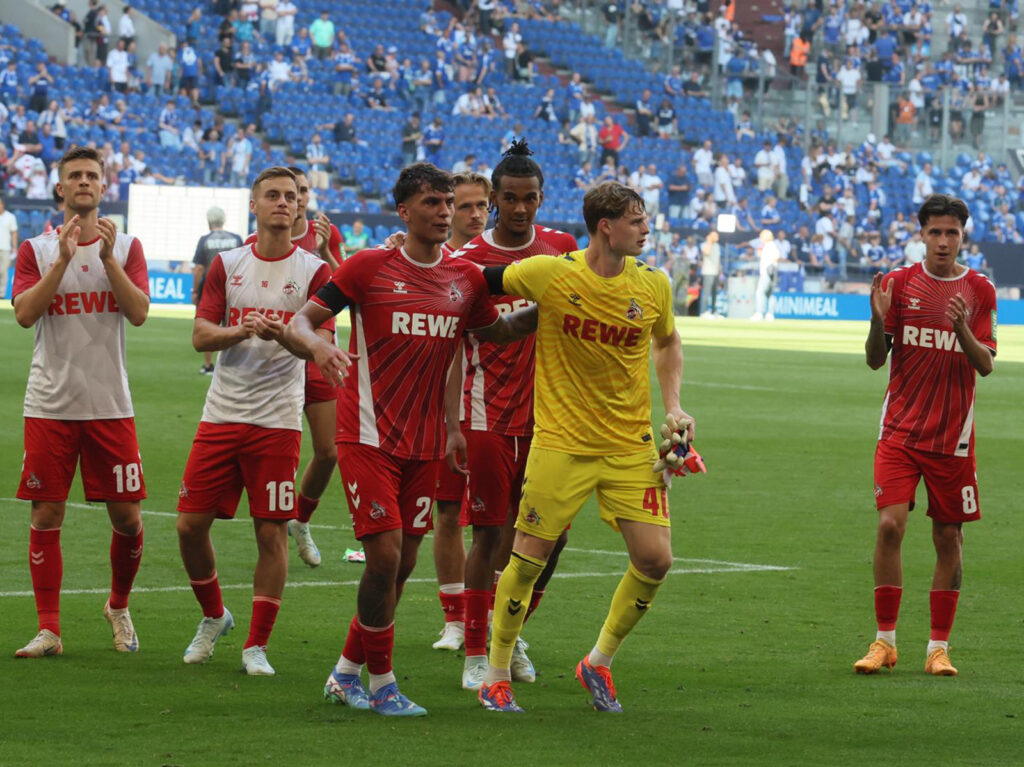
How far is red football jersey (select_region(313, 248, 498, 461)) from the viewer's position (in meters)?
6.84

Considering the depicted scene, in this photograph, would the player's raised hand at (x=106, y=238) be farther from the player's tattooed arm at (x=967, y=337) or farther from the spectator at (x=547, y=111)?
the spectator at (x=547, y=111)

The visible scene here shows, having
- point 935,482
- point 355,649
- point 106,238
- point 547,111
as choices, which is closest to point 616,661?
point 355,649

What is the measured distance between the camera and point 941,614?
7.95 meters

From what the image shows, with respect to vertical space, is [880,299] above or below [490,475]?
above

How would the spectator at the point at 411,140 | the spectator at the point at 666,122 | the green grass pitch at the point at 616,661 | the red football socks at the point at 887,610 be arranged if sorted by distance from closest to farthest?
the green grass pitch at the point at 616,661
the red football socks at the point at 887,610
the spectator at the point at 411,140
the spectator at the point at 666,122

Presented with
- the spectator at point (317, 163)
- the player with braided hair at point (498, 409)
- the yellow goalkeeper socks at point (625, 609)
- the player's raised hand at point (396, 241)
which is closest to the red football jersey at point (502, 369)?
the player with braided hair at point (498, 409)

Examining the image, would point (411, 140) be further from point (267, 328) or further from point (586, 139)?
point (267, 328)

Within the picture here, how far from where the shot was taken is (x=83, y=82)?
3872 centimetres

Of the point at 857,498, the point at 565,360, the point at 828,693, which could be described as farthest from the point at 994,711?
the point at 857,498

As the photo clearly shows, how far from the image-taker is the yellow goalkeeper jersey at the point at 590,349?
6898mm

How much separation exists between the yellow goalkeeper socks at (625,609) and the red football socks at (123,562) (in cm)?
226

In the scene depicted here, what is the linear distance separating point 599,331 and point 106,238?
2.23 meters

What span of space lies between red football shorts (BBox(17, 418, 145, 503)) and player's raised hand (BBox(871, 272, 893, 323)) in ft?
11.0

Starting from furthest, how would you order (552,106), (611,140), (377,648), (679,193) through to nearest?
(552,106), (679,193), (611,140), (377,648)
